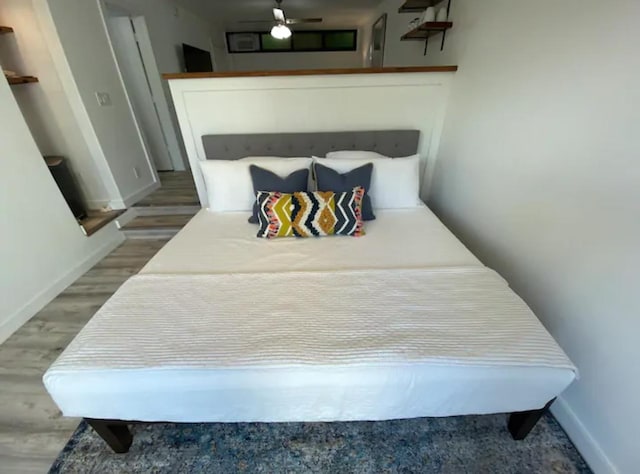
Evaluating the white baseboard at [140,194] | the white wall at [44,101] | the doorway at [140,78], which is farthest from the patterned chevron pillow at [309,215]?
the doorway at [140,78]

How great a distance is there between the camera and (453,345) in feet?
3.05

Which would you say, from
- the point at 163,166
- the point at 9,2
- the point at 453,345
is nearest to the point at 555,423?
the point at 453,345

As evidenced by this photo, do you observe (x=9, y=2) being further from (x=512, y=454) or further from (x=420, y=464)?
(x=512, y=454)

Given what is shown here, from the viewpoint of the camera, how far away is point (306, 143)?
2316 mm

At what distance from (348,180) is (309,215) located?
0.37 meters

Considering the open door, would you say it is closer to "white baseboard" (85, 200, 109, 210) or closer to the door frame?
the door frame

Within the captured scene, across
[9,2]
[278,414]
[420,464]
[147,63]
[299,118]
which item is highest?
[9,2]

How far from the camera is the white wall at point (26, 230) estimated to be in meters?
1.72

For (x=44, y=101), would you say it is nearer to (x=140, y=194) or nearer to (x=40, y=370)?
(x=140, y=194)

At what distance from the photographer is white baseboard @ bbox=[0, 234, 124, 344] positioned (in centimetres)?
170

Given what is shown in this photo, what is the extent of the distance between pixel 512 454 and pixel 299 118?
2423mm

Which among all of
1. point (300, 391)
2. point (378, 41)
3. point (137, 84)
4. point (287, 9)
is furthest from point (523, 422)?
point (287, 9)

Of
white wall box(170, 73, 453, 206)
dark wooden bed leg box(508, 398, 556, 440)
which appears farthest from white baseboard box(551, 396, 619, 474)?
white wall box(170, 73, 453, 206)

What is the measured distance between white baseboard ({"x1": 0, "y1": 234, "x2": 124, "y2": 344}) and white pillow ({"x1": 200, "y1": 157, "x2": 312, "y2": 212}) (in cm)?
136
